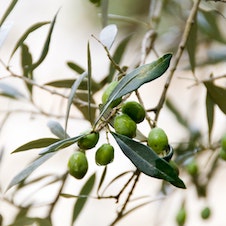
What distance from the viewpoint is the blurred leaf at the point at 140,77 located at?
568 millimetres

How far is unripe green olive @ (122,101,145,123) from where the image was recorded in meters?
0.60

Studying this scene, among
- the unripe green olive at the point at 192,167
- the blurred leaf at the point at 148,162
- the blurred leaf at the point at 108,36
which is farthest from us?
the unripe green olive at the point at 192,167

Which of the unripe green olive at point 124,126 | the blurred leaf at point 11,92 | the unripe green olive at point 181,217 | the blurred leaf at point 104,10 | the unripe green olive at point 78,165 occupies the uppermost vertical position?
the blurred leaf at point 104,10

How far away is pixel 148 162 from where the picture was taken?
563 millimetres

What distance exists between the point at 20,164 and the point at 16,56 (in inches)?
24.5

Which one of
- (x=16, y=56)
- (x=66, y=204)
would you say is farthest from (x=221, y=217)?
(x=16, y=56)

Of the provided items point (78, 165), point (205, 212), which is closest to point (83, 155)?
point (78, 165)

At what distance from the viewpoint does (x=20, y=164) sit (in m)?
2.48

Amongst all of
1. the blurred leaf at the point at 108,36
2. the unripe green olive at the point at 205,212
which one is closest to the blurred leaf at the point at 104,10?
the blurred leaf at the point at 108,36

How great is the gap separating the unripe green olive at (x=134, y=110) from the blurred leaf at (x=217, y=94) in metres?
0.24

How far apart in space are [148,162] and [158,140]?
0.11 ft

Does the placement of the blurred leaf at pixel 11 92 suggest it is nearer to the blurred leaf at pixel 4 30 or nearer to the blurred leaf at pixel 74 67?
the blurred leaf at pixel 74 67

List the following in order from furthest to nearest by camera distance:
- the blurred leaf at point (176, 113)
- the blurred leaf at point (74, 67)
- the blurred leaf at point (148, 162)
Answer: the blurred leaf at point (176, 113) → the blurred leaf at point (74, 67) → the blurred leaf at point (148, 162)

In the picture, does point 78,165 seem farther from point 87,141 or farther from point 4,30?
point 4,30
